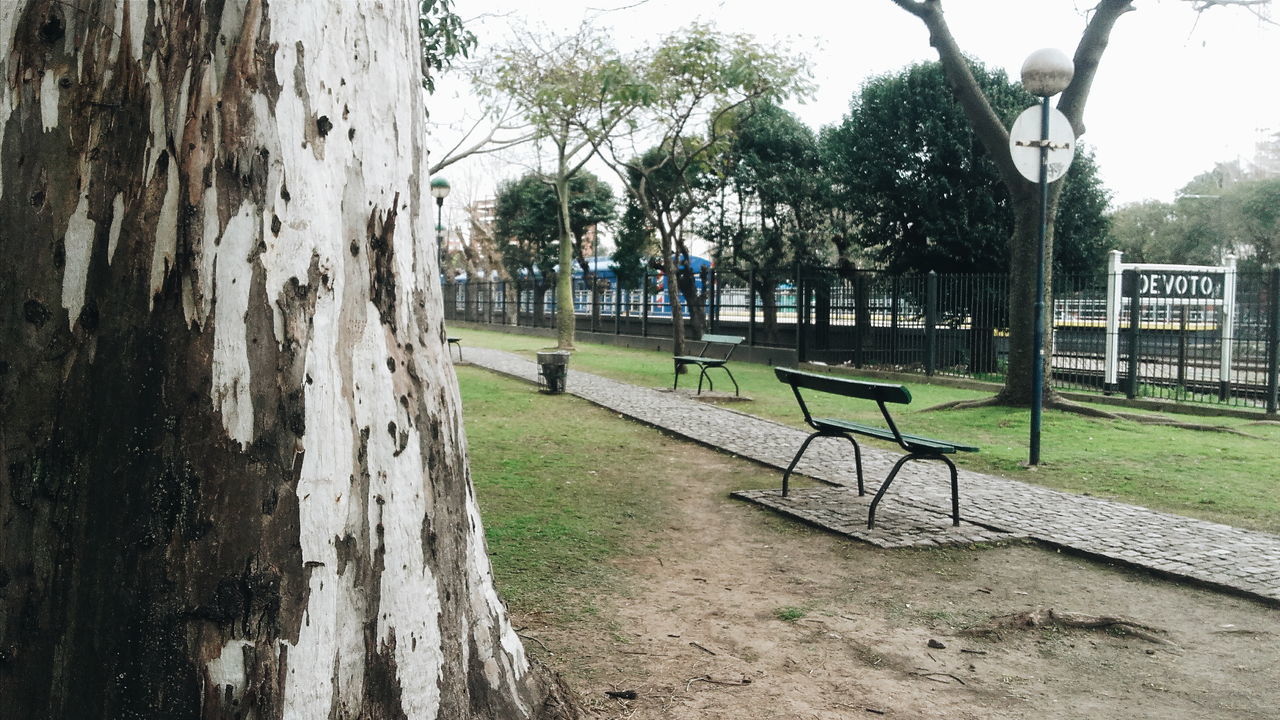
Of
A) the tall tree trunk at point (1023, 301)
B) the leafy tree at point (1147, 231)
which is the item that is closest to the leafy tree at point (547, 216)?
the leafy tree at point (1147, 231)

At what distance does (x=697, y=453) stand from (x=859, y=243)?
14.7 meters

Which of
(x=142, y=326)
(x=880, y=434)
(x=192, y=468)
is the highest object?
(x=142, y=326)

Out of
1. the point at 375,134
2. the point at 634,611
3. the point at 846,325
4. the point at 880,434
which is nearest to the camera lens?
the point at 375,134

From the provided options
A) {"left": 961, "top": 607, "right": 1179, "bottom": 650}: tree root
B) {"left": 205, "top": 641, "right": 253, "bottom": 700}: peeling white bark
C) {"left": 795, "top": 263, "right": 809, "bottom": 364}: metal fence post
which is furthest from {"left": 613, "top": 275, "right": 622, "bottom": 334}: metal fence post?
{"left": 205, "top": 641, "right": 253, "bottom": 700}: peeling white bark

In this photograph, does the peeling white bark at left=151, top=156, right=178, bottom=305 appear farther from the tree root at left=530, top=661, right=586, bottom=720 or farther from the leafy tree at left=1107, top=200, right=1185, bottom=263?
the leafy tree at left=1107, top=200, right=1185, bottom=263

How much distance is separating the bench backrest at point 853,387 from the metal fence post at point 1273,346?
9098 millimetres

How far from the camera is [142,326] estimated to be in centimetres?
244

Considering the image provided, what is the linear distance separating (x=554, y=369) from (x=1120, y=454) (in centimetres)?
772

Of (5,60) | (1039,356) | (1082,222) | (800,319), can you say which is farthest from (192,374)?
(1082,222)

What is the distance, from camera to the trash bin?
1480 centimetres

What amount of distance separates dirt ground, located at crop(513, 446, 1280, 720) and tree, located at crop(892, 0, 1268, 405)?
7.20 m

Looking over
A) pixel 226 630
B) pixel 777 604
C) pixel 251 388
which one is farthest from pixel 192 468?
pixel 777 604

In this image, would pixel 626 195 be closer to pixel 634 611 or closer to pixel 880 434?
pixel 880 434

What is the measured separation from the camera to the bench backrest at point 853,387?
6.05 metres
